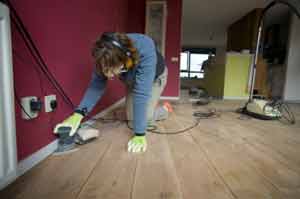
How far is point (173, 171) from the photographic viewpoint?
0.94m

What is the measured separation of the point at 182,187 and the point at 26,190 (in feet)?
2.04

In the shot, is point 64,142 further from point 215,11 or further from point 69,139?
point 215,11

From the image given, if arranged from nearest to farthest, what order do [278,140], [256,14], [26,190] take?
1. [26,190]
2. [278,140]
3. [256,14]

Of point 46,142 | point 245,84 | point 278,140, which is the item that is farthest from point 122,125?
point 245,84

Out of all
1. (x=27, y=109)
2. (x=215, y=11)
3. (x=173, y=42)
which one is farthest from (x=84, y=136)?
(x=215, y=11)

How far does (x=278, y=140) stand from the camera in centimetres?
148

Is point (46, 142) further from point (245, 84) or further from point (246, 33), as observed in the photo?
point (246, 33)

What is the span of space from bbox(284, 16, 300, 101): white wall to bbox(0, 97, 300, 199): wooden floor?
11.6 ft

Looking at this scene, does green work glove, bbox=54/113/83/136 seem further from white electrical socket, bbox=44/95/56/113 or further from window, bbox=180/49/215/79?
window, bbox=180/49/215/79

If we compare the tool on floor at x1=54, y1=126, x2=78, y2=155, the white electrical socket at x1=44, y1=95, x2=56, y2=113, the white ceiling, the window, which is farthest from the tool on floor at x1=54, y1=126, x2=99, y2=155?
the window

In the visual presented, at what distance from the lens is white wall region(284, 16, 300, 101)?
14.1 feet

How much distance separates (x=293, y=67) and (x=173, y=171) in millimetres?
4728

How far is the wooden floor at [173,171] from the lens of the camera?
30.3 inches

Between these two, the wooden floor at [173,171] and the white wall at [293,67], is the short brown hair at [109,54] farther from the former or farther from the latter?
the white wall at [293,67]
